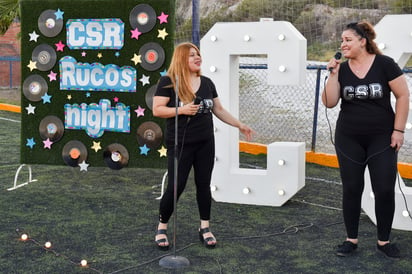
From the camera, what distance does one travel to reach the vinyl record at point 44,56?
6.59 m

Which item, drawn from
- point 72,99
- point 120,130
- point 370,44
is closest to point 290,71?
point 370,44

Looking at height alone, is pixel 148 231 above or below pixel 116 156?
below

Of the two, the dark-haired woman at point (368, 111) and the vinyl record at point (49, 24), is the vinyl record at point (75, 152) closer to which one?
the vinyl record at point (49, 24)

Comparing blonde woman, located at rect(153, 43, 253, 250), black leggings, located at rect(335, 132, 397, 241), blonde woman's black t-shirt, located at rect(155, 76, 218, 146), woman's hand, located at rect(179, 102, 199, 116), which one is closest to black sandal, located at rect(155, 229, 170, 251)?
blonde woman, located at rect(153, 43, 253, 250)

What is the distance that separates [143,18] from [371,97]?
274 cm

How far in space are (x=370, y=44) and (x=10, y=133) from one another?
7.85 m

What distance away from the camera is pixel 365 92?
14.3 feet

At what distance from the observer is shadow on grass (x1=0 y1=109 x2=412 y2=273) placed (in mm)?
4387

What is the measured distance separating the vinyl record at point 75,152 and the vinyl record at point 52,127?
15 cm

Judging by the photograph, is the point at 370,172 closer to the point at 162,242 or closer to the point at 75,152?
the point at 162,242

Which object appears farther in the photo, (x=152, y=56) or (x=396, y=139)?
(x=152, y=56)

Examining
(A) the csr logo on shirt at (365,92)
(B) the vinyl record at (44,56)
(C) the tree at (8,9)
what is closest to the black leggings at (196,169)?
(A) the csr logo on shirt at (365,92)

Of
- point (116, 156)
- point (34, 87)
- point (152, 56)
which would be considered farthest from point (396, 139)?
point (34, 87)

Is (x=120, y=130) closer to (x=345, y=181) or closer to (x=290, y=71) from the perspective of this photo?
(x=290, y=71)
